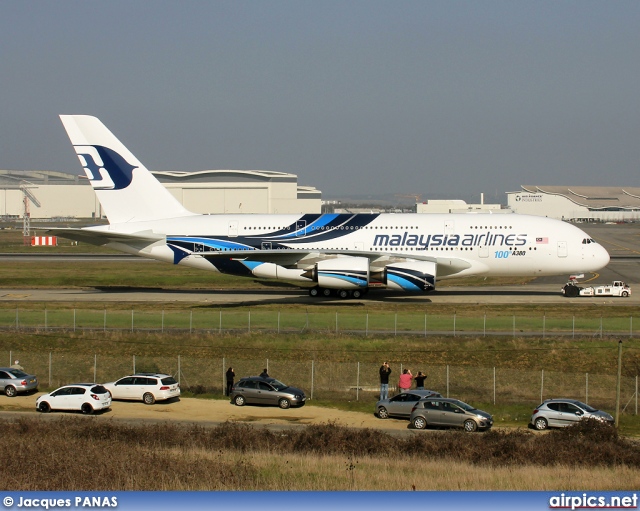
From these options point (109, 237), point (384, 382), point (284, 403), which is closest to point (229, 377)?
point (284, 403)

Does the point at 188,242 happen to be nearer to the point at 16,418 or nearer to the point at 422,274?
the point at 422,274

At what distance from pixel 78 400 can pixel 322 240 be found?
2734 cm

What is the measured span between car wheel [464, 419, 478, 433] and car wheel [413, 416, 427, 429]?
58.4 inches

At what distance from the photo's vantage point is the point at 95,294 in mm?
57219

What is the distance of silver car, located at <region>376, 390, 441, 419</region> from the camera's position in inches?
1133

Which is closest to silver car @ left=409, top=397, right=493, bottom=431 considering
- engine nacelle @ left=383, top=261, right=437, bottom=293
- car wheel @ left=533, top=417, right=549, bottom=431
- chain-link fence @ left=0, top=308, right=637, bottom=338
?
car wheel @ left=533, top=417, right=549, bottom=431

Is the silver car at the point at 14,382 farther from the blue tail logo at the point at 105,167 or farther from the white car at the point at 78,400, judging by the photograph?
the blue tail logo at the point at 105,167

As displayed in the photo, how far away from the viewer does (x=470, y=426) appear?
26766mm

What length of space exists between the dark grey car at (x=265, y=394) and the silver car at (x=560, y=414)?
9.38 metres

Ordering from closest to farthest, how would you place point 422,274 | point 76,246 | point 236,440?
point 236,440 < point 422,274 < point 76,246

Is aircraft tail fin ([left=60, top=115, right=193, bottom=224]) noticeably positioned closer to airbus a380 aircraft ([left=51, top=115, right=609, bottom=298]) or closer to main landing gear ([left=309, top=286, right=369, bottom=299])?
airbus a380 aircraft ([left=51, top=115, right=609, bottom=298])

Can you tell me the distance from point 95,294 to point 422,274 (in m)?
24.9

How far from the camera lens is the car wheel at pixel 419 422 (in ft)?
89.9

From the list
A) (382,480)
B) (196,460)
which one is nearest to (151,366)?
(196,460)
